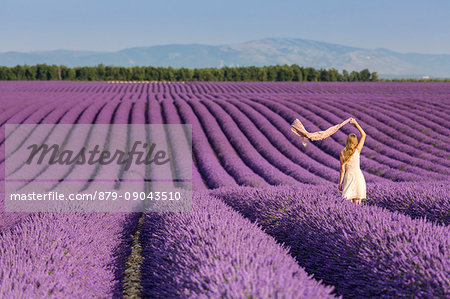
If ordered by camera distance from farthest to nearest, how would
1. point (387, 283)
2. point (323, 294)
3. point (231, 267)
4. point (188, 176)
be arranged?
point (188, 176) < point (387, 283) < point (231, 267) < point (323, 294)

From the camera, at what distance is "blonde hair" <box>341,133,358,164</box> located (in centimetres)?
647

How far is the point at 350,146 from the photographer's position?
21.6ft

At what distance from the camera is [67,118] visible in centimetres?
2498

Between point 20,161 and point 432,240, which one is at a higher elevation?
point 432,240

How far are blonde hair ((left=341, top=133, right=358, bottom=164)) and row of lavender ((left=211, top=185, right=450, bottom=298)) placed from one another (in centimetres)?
74

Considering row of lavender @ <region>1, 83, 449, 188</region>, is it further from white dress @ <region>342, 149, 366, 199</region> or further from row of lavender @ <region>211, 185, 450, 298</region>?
row of lavender @ <region>211, 185, 450, 298</region>

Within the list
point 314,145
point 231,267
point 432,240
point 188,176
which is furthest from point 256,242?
point 314,145

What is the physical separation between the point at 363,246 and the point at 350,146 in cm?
250

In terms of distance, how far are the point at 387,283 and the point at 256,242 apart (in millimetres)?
1351

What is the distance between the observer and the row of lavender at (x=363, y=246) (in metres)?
3.67

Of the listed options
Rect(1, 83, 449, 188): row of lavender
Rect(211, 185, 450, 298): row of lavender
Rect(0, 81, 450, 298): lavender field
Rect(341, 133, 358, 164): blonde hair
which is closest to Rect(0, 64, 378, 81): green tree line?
Rect(1, 83, 449, 188): row of lavender

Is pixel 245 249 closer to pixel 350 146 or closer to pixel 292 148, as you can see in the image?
pixel 350 146

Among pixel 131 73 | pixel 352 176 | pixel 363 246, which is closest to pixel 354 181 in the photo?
pixel 352 176

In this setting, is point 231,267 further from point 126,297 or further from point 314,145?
point 314,145
